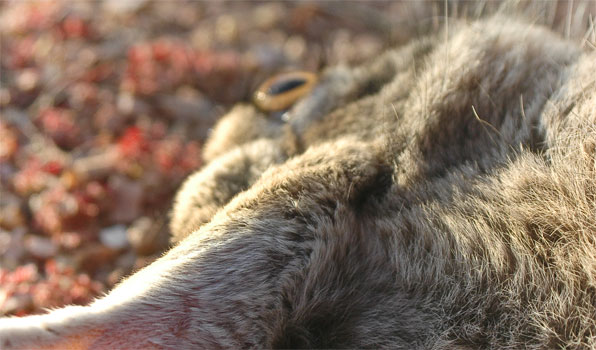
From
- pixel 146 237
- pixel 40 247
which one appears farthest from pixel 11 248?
pixel 146 237

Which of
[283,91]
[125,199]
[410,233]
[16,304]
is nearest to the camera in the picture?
[410,233]

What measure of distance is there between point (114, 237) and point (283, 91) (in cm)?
99

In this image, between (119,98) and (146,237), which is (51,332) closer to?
(146,237)

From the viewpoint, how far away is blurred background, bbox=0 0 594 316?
253 centimetres

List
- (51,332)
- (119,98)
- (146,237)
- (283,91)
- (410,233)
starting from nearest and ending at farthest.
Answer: (51,332) < (410,233) < (283,91) < (146,237) < (119,98)

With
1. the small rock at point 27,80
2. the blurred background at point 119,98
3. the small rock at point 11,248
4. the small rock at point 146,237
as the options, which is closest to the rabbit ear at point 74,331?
the blurred background at point 119,98

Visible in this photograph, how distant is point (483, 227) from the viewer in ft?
5.06

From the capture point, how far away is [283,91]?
2.46 meters

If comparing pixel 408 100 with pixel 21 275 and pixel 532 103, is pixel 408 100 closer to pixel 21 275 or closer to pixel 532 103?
pixel 532 103

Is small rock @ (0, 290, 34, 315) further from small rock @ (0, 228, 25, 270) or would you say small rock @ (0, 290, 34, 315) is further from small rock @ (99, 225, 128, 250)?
small rock @ (99, 225, 128, 250)

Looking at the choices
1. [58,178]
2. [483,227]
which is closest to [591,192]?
[483,227]

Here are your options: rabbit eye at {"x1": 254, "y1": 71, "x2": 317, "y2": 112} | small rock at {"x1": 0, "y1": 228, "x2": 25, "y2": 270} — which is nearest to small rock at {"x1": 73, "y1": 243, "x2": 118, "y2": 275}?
small rock at {"x1": 0, "y1": 228, "x2": 25, "y2": 270}

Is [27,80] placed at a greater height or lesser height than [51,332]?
greater

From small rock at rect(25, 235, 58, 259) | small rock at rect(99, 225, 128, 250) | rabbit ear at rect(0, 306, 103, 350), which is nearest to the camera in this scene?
rabbit ear at rect(0, 306, 103, 350)
